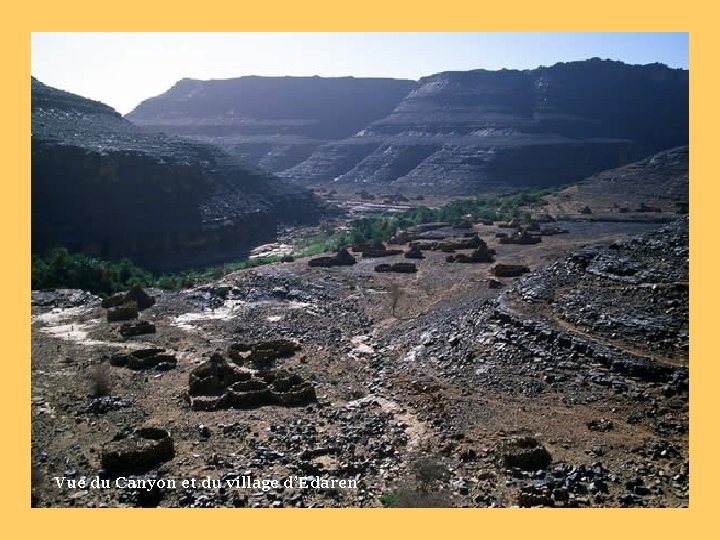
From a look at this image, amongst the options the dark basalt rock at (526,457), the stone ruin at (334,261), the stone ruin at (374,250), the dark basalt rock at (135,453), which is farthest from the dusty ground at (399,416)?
the stone ruin at (374,250)

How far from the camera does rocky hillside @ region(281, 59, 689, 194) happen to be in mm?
102875

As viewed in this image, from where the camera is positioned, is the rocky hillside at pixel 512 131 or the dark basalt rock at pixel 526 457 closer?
the dark basalt rock at pixel 526 457

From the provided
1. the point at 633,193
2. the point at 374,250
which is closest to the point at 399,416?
the point at 374,250

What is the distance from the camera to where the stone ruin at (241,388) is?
18297 mm

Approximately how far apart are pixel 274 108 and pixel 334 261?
113m

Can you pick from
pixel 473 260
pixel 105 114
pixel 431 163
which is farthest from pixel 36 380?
pixel 431 163

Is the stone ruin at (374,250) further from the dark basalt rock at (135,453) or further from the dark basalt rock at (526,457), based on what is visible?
the dark basalt rock at (526,457)

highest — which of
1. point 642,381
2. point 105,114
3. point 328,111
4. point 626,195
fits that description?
point 328,111

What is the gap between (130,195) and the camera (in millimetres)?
56094

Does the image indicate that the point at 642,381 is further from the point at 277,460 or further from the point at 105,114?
the point at 105,114

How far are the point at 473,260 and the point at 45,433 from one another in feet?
94.2

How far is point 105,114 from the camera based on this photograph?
2704 inches

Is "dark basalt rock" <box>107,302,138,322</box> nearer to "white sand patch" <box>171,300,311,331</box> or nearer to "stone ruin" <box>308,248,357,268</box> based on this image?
"white sand patch" <box>171,300,311,331</box>

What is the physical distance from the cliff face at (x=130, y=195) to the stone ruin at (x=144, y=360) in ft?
87.6
